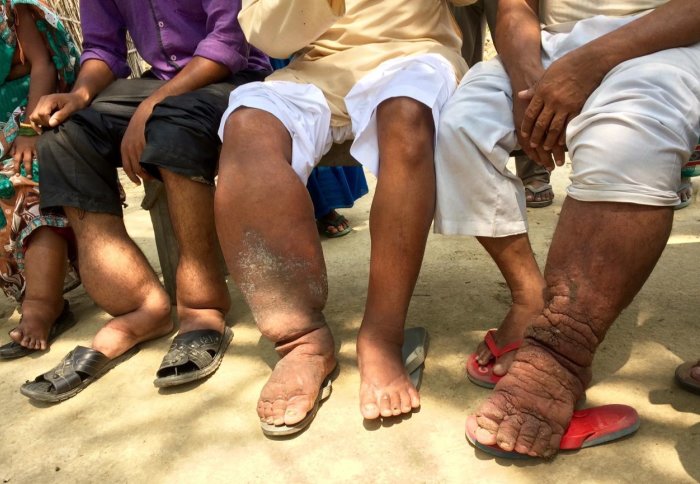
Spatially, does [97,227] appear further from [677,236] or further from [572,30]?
[677,236]

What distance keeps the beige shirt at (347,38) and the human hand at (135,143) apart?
0.47 metres

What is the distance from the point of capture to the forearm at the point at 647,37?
148 centimetres

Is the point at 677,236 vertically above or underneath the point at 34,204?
underneath

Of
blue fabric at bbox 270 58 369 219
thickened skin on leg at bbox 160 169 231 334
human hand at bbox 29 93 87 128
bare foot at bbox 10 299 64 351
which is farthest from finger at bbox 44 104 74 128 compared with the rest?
blue fabric at bbox 270 58 369 219

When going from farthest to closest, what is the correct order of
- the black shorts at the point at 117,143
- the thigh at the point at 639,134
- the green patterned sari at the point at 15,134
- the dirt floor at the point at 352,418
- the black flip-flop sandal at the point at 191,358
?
the green patterned sari at the point at 15,134
the black shorts at the point at 117,143
the black flip-flop sandal at the point at 191,358
the dirt floor at the point at 352,418
the thigh at the point at 639,134

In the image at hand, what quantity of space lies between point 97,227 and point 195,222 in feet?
1.30

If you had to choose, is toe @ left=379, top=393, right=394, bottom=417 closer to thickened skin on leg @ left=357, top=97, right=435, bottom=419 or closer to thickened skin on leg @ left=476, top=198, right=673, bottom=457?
thickened skin on leg @ left=357, top=97, right=435, bottom=419

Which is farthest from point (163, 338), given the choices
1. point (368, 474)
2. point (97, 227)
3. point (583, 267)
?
point (583, 267)

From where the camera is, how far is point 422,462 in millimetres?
1452

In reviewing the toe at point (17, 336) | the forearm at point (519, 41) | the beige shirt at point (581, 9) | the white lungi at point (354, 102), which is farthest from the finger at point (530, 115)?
the toe at point (17, 336)

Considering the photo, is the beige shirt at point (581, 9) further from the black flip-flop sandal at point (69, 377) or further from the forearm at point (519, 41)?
the black flip-flop sandal at point (69, 377)

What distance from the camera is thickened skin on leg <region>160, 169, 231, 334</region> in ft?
6.76

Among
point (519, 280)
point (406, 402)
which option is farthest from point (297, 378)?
point (519, 280)

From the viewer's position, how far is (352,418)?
1.65 meters
